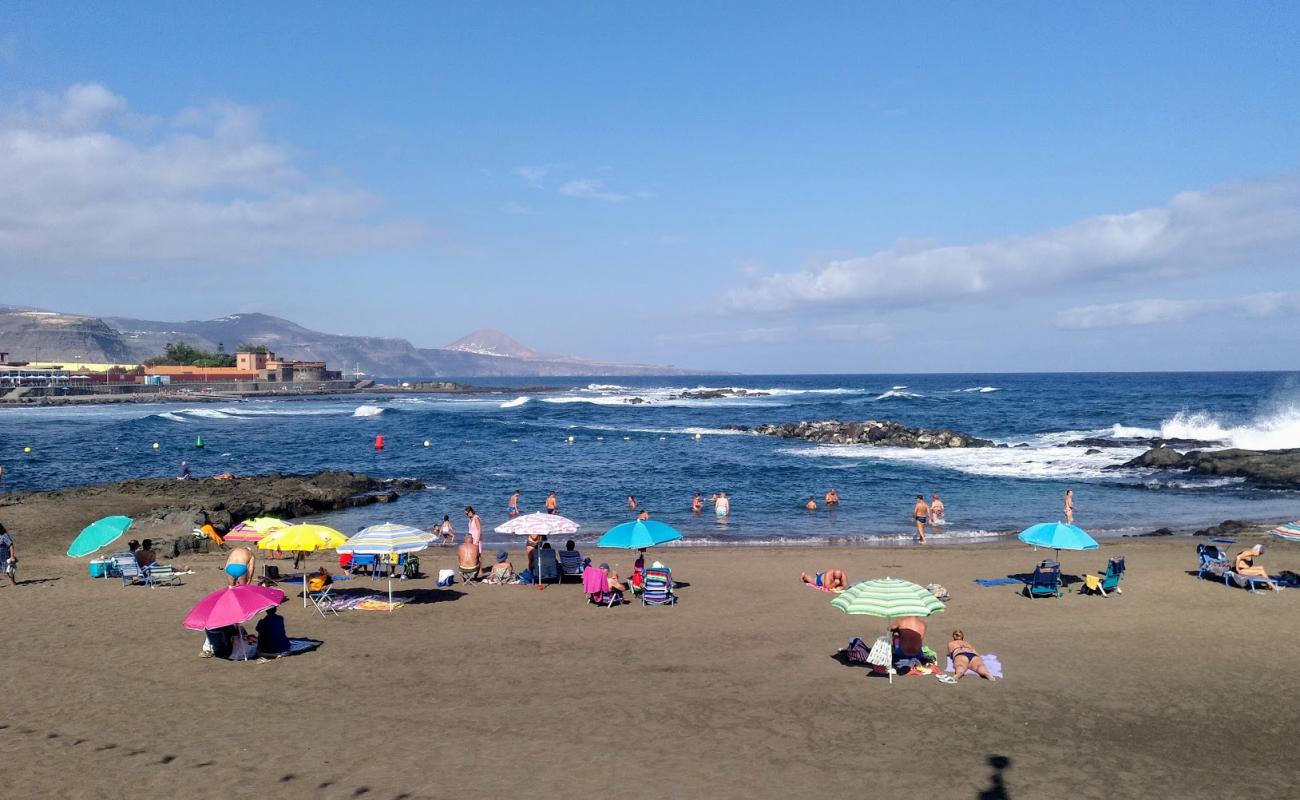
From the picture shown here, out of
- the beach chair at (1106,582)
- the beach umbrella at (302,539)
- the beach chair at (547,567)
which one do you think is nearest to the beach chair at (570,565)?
the beach chair at (547,567)

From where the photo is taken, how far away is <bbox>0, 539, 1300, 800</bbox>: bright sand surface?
8.00m

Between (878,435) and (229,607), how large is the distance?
148ft

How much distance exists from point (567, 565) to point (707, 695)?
23.6ft

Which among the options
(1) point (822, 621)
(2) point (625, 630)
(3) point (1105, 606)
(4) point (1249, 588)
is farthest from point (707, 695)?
(4) point (1249, 588)

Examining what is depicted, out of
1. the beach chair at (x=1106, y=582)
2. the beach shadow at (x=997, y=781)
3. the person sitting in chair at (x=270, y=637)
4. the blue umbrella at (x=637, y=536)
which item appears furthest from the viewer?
the blue umbrella at (x=637, y=536)

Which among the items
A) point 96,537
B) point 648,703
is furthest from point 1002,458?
point 96,537

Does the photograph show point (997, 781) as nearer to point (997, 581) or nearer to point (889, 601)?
point (889, 601)

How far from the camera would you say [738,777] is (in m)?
8.01

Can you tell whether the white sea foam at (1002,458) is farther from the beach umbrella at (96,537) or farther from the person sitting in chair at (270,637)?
the beach umbrella at (96,537)

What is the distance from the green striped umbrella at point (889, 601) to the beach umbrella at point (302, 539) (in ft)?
28.8

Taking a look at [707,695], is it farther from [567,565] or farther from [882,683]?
[567,565]

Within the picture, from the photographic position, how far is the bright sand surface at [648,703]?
8.00 metres

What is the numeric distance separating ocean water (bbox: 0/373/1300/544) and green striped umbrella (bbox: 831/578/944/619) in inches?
468

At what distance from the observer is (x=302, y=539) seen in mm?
14484
